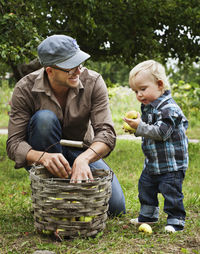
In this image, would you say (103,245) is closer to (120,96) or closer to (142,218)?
(142,218)

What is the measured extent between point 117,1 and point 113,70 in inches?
673

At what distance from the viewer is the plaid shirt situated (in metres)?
2.33

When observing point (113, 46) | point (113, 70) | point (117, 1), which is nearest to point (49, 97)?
point (117, 1)

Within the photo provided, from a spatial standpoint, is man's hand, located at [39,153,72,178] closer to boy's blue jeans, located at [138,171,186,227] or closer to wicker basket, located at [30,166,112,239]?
wicker basket, located at [30,166,112,239]

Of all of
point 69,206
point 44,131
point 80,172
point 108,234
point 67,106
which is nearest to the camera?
Result: point 69,206

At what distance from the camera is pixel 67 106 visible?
2.65 meters

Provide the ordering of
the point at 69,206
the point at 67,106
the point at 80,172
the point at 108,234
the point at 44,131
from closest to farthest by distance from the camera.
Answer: the point at 69,206 < the point at 80,172 < the point at 108,234 < the point at 44,131 < the point at 67,106

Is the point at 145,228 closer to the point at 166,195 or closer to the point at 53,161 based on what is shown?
the point at 166,195

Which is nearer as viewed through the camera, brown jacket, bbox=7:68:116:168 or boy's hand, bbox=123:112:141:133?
boy's hand, bbox=123:112:141:133

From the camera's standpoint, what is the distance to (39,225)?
7.44ft

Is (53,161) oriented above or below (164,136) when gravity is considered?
below

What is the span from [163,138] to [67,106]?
0.72m

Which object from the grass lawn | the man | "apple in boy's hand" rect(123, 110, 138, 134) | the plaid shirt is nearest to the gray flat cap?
the man

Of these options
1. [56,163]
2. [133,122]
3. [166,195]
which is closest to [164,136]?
[133,122]
